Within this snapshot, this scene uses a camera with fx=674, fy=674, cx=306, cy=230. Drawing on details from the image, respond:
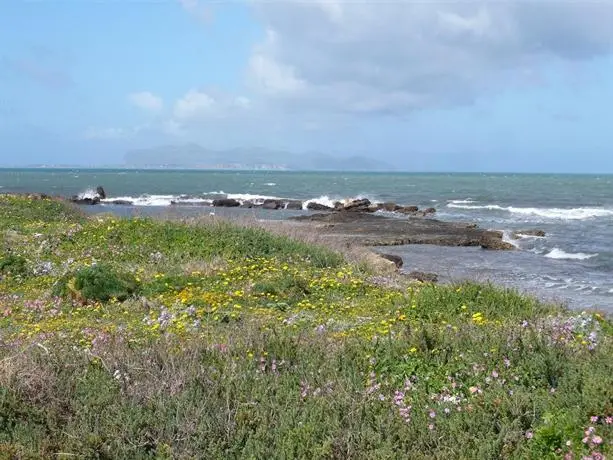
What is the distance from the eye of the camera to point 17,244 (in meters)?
19.0

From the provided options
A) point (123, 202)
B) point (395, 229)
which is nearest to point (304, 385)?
point (395, 229)

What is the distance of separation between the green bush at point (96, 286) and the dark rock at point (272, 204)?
160ft

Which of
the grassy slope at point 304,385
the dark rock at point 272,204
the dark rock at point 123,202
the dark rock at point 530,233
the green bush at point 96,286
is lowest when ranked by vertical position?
the dark rock at point 123,202

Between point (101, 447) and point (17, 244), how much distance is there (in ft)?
49.0

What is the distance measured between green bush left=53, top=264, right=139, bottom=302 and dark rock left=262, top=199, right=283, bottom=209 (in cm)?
4875

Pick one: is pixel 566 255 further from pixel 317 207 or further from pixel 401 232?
pixel 317 207

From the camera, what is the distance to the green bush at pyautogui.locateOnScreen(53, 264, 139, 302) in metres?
12.5

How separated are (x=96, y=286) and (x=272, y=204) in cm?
5090

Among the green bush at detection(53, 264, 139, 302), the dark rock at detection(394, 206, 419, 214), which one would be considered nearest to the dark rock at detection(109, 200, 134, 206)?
the dark rock at detection(394, 206, 419, 214)

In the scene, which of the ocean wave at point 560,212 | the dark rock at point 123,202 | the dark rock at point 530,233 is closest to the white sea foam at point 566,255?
the dark rock at point 530,233

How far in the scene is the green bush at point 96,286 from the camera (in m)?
12.5

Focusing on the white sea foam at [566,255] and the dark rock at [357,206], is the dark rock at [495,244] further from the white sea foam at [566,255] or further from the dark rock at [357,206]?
the dark rock at [357,206]

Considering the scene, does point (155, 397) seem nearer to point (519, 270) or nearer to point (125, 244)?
point (125, 244)

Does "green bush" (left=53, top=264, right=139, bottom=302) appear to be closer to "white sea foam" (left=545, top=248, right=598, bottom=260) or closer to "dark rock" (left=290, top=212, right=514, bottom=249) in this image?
"dark rock" (left=290, top=212, right=514, bottom=249)
